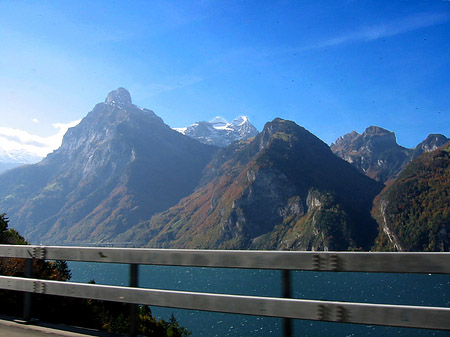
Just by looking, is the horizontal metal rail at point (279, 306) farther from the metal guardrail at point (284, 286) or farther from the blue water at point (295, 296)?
the blue water at point (295, 296)

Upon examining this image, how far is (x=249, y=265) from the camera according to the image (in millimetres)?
3582

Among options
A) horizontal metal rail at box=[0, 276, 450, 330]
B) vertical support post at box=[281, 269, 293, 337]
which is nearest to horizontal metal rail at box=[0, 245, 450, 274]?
vertical support post at box=[281, 269, 293, 337]

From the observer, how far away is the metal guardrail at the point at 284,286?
2.97m

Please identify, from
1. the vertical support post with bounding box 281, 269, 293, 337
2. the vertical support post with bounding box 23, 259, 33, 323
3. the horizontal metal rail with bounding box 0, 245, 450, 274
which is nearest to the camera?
the horizontal metal rail with bounding box 0, 245, 450, 274

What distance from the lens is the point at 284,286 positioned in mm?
3506

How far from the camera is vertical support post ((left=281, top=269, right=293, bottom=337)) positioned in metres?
3.41

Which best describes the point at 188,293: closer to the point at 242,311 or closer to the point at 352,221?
the point at 242,311

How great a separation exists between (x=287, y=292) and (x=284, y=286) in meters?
0.06

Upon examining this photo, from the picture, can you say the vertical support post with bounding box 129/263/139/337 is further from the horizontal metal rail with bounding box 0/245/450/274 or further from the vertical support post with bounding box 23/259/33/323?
the vertical support post with bounding box 23/259/33/323

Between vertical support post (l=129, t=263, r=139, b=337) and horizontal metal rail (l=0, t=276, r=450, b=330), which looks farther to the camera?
vertical support post (l=129, t=263, r=139, b=337)

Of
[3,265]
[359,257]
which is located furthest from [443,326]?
[3,265]

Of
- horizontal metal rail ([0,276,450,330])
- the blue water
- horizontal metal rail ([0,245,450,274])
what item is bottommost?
the blue water

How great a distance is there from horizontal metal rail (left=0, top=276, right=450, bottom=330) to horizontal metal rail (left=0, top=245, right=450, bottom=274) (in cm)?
27

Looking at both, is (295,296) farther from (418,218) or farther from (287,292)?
(418,218)
